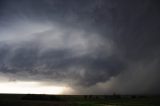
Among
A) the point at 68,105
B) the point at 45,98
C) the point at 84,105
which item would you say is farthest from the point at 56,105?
the point at 45,98

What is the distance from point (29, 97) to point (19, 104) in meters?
18.1

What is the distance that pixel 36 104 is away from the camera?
210ft

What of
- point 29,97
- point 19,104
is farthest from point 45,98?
point 19,104

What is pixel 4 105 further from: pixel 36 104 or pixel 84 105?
pixel 84 105

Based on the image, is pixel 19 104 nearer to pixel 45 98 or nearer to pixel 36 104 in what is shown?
pixel 36 104

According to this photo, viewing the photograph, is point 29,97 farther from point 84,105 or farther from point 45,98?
point 84,105

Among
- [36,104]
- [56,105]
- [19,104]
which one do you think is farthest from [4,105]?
[56,105]

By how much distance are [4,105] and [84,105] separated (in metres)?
20.5

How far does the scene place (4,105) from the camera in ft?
215

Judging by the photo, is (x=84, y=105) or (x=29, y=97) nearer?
(x=84, y=105)

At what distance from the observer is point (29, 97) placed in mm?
84438

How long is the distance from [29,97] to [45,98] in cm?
528

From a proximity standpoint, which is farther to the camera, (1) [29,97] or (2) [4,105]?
(1) [29,97]

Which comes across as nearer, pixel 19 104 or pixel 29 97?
pixel 19 104
